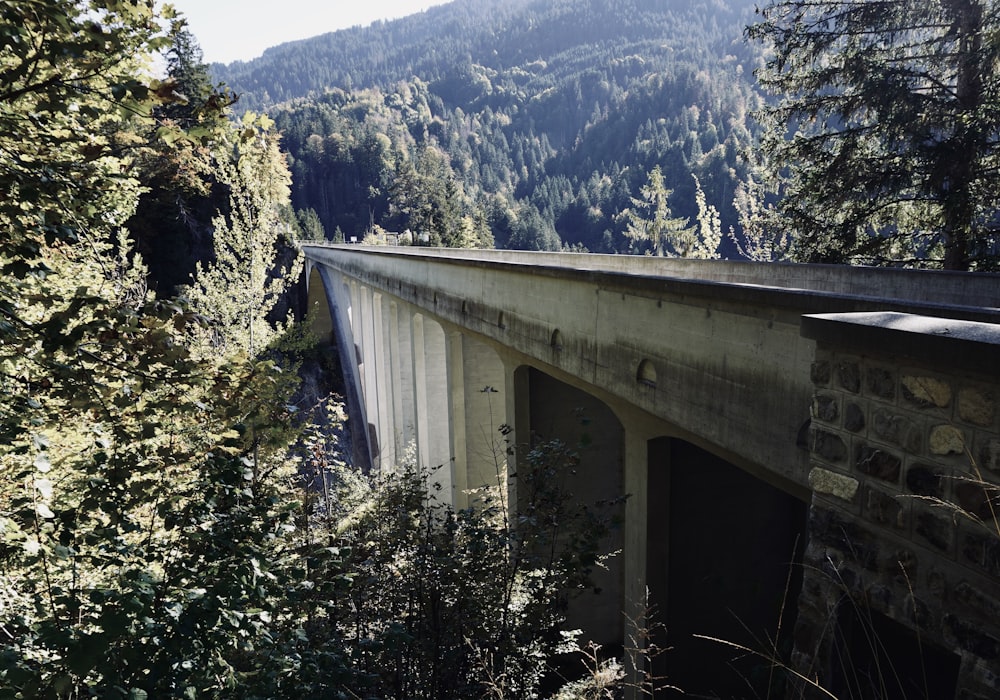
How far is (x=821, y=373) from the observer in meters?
2.67

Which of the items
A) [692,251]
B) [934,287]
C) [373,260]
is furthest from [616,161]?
[934,287]

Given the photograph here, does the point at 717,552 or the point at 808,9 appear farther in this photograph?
the point at 808,9

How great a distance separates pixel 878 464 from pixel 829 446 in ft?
0.77

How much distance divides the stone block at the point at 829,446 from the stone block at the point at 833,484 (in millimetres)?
64

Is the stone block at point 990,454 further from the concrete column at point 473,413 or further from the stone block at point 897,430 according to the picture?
the concrete column at point 473,413

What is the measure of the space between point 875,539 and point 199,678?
3033mm

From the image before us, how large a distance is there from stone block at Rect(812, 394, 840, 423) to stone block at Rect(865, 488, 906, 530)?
30 centimetres

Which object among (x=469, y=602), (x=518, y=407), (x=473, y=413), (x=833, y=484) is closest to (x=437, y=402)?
(x=473, y=413)

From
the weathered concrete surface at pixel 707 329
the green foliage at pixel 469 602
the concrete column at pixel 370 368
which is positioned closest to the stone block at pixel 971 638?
the weathered concrete surface at pixel 707 329

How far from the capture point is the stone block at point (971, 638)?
82.9 inches

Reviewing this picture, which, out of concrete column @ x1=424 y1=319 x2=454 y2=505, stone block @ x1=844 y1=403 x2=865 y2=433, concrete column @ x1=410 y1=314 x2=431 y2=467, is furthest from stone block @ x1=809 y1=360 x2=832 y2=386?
concrete column @ x1=410 y1=314 x2=431 y2=467

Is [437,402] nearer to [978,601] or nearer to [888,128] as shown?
[888,128]

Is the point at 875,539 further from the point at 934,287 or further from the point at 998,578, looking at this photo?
the point at 934,287

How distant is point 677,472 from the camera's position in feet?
21.0
